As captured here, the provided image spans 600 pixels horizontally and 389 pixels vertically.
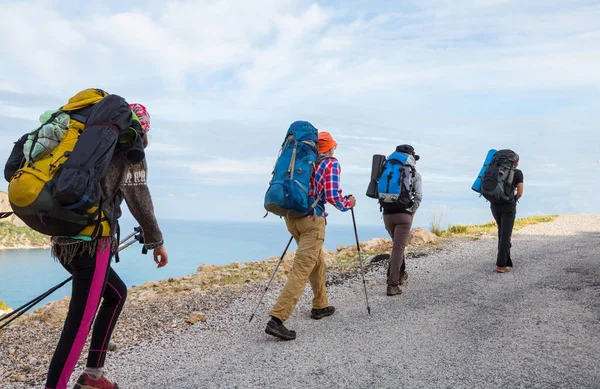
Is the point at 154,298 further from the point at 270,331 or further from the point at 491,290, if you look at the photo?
the point at 491,290

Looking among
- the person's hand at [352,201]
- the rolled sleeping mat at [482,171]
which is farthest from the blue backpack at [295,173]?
the rolled sleeping mat at [482,171]

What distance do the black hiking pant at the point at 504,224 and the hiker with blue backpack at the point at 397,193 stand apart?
2909mm

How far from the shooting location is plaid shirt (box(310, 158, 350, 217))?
649cm

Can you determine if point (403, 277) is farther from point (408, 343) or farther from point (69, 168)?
point (69, 168)

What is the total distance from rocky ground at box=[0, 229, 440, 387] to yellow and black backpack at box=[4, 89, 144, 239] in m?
2.78

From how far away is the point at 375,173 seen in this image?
8.82m

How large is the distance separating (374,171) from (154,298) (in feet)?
14.4

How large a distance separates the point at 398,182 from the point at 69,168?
228 inches

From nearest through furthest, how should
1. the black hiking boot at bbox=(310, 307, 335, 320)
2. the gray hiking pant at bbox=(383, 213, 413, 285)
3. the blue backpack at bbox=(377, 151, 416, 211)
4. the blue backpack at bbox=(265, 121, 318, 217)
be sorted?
the blue backpack at bbox=(265, 121, 318, 217) → the black hiking boot at bbox=(310, 307, 335, 320) → the blue backpack at bbox=(377, 151, 416, 211) → the gray hiking pant at bbox=(383, 213, 413, 285)

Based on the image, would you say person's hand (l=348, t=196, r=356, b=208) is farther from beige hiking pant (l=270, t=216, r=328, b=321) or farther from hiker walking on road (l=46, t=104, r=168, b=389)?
hiker walking on road (l=46, t=104, r=168, b=389)

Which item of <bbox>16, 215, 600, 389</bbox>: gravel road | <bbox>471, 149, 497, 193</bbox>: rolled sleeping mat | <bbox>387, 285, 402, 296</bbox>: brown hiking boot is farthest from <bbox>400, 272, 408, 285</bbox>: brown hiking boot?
<bbox>471, 149, 497, 193</bbox>: rolled sleeping mat

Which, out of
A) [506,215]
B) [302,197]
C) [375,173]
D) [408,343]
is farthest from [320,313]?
[506,215]

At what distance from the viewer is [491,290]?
30.6 feet

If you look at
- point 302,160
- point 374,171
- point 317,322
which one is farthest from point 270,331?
point 374,171
